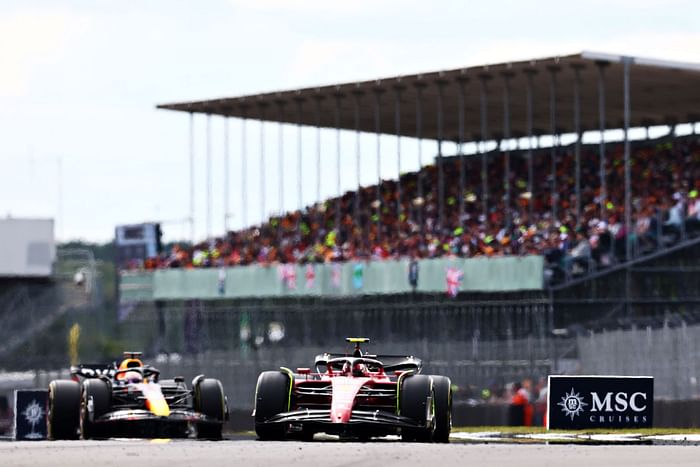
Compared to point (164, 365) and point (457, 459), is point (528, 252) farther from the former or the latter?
point (457, 459)

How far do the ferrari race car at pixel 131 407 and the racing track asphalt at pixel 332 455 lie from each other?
3.90m

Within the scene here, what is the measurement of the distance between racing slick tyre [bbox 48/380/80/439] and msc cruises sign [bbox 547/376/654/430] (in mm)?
8058

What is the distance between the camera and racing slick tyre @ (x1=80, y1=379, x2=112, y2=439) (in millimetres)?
26656

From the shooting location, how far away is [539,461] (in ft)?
61.2

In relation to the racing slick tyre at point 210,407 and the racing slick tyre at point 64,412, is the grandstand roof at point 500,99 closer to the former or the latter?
the racing slick tyre at point 210,407

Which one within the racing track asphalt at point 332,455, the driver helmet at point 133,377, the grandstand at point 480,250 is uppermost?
the grandstand at point 480,250

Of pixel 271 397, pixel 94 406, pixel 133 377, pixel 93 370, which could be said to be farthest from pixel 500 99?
pixel 271 397

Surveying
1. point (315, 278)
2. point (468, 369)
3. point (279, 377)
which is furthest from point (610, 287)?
point (279, 377)

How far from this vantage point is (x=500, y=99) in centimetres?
5294

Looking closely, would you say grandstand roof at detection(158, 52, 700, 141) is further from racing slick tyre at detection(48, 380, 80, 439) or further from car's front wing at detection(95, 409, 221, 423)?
racing slick tyre at detection(48, 380, 80, 439)

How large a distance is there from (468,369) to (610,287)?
5.76m

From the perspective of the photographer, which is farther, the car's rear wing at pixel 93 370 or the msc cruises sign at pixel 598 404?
the msc cruises sign at pixel 598 404

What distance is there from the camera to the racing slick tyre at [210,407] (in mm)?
28109

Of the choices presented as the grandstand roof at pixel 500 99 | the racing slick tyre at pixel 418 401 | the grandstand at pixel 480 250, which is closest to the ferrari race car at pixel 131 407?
the racing slick tyre at pixel 418 401
